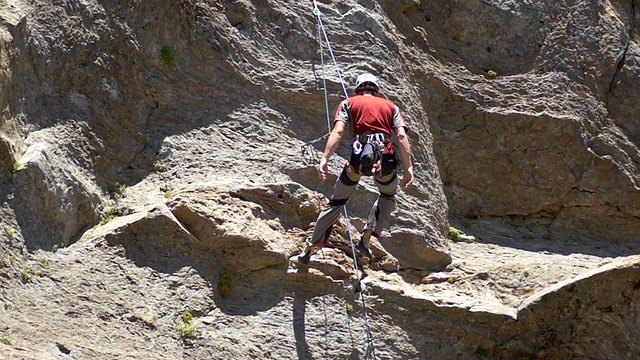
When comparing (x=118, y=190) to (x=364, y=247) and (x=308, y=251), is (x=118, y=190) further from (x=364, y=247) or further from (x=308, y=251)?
(x=364, y=247)

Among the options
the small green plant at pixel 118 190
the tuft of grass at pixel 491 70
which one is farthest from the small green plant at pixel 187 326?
the tuft of grass at pixel 491 70

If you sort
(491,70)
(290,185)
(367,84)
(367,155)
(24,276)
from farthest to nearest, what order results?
(491,70) < (290,185) < (367,84) < (367,155) < (24,276)

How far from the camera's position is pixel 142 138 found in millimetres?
12414

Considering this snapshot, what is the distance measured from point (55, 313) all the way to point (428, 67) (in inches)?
311

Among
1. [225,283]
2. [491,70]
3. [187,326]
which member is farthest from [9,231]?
[491,70]

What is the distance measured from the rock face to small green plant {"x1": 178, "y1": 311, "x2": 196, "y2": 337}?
67mm

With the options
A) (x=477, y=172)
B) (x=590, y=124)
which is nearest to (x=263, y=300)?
(x=477, y=172)

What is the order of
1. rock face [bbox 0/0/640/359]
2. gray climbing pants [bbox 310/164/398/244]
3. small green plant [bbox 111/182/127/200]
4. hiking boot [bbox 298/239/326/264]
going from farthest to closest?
small green plant [bbox 111/182/127/200]
hiking boot [bbox 298/239/326/264]
gray climbing pants [bbox 310/164/398/244]
rock face [bbox 0/0/640/359]

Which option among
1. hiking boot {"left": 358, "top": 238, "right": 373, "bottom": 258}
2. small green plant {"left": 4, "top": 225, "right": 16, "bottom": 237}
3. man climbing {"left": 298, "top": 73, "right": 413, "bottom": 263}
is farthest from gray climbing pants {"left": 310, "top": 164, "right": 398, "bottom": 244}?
small green plant {"left": 4, "top": 225, "right": 16, "bottom": 237}

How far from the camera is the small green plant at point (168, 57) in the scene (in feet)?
42.8

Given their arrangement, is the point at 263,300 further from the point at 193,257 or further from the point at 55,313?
the point at 55,313

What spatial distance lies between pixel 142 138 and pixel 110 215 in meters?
1.35

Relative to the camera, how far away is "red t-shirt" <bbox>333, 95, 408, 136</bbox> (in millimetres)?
10836

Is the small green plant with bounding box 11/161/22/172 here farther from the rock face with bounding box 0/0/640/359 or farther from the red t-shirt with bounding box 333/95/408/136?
the red t-shirt with bounding box 333/95/408/136
